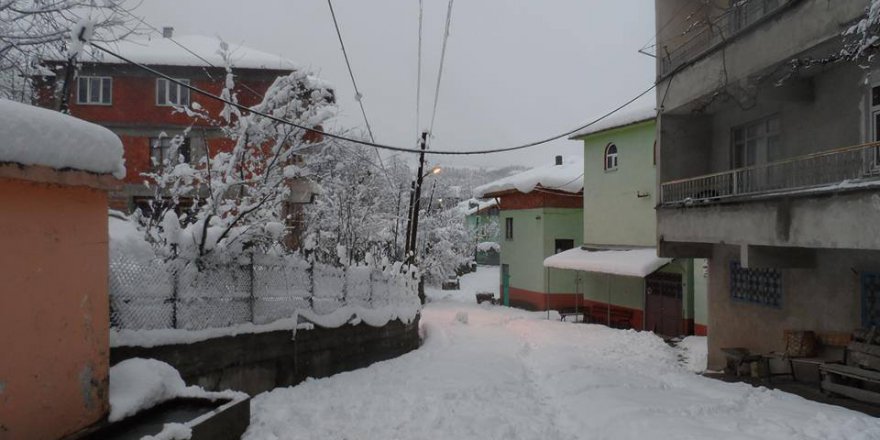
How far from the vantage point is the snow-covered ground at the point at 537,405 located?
657cm

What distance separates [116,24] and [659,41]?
11841 mm

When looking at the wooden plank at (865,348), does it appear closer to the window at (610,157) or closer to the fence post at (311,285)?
the fence post at (311,285)

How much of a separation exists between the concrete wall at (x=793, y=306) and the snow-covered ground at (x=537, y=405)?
1.63m

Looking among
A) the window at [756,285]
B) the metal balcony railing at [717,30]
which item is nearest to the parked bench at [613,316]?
the window at [756,285]

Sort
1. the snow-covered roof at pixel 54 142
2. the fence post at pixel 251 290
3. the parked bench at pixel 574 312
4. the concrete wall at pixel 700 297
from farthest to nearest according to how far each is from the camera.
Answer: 1. the parked bench at pixel 574 312
2. the concrete wall at pixel 700 297
3. the fence post at pixel 251 290
4. the snow-covered roof at pixel 54 142

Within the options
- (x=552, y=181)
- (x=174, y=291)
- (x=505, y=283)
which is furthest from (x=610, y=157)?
(x=174, y=291)

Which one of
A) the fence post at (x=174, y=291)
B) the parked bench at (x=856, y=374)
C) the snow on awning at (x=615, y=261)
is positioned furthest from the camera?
the snow on awning at (x=615, y=261)

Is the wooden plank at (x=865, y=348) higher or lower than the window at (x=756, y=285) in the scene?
lower

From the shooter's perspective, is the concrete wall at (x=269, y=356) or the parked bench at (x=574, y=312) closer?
the concrete wall at (x=269, y=356)

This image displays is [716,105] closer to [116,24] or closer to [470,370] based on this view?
[470,370]

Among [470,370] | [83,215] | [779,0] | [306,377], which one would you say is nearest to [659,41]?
[779,0]

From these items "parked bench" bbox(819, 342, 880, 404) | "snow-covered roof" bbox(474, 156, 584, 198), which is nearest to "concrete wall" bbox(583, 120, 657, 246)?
"snow-covered roof" bbox(474, 156, 584, 198)

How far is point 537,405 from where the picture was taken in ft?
28.0

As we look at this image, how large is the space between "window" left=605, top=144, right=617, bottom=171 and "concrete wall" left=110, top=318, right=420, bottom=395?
1393 cm
